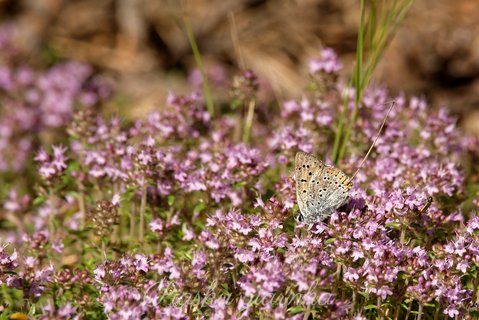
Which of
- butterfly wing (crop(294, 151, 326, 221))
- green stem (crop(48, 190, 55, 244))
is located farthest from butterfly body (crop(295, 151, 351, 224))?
green stem (crop(48, 190, 55, 244))

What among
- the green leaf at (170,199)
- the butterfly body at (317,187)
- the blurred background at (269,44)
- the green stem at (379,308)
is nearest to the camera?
the green stem at (379,308)

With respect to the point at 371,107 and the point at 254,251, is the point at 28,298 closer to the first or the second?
the point at 254,251

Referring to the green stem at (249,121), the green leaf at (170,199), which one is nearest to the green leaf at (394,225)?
the green leaf at (170,199)

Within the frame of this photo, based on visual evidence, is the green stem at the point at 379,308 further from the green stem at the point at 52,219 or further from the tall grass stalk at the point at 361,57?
the green stem at the point at 52,219

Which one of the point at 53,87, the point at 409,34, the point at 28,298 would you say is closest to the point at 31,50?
the point at 53,87

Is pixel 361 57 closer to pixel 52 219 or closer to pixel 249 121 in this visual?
pixel 249 121

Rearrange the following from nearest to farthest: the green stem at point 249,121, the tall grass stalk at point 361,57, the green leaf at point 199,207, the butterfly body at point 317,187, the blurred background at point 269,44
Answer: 1. the butterfly body at point 317,187
2. the green leaf at point 199,207
3. the tall grass stalk at point 361,57
4. the green stem at point 249,121
5. the blurred background at point 269,44

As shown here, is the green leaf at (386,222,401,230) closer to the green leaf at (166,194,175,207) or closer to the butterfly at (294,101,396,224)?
the butterfly at (294,101,396,224)
